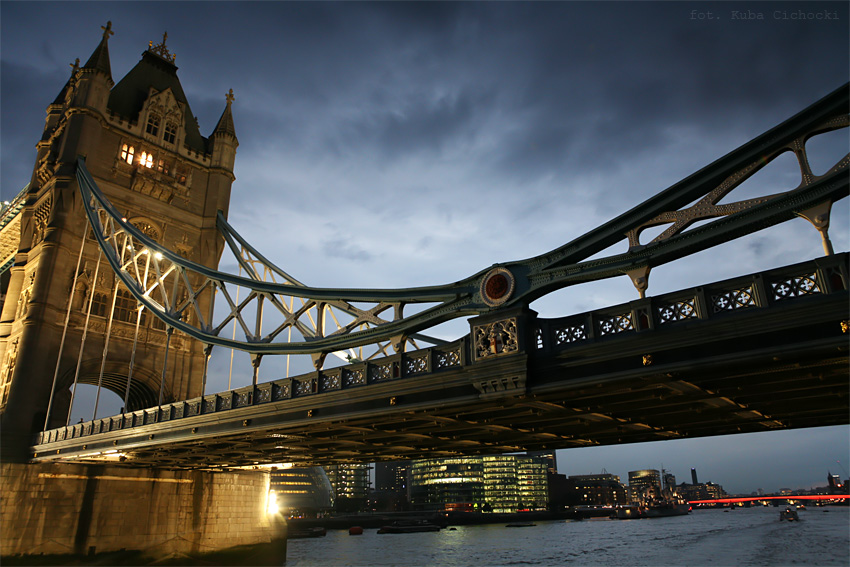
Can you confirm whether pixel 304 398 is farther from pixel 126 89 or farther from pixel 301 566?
pixel 126 89

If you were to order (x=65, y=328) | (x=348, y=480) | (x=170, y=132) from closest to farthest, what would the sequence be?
(x=65, y=328) → (x=170, y=132) → (x=348, y=480)

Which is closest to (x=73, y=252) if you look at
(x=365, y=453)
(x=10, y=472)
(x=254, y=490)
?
(x=10, y=472)

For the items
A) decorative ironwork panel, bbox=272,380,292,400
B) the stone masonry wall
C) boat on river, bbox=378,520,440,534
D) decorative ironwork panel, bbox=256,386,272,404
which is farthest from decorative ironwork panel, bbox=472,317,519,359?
boat on river, bbox=378,520,440,534

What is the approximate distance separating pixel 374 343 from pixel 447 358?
4139mm

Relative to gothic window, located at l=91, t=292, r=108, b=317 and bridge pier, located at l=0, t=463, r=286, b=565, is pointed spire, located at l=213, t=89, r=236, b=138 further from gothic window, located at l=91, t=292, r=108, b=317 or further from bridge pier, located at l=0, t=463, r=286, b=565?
bridge pier, located at l=0, t=463, r=286, b=565

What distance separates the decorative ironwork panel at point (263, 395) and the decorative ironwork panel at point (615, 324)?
1240 cm

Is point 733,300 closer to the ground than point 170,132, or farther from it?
closer to the ground

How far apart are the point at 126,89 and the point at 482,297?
43.5 meters

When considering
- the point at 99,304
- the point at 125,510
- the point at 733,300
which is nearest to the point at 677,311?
the point at 733,300

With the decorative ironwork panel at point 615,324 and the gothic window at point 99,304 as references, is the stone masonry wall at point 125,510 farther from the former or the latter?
the decorative ironwork panel at point 615,324

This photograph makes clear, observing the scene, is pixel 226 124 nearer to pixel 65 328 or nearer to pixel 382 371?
pixel 65 328

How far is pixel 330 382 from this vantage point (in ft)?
63.6

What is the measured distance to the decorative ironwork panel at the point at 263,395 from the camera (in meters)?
21.1

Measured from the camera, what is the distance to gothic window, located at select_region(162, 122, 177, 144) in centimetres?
4800
